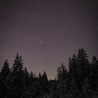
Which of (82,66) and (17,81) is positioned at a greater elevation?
(82,66)

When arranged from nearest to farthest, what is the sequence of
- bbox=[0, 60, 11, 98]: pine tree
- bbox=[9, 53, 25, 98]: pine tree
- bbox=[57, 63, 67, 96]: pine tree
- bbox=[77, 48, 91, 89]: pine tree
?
bbox=[9, 53, 25, 98]: pine tree, bbox=[0, 60, 11, 98]: pine tree, bbox=[77, 48, 91, 89]: pine tree, bbox=[57, 63, 67, 96]: pine tree

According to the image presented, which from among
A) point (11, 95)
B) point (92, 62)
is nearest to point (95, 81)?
point (92, 62)

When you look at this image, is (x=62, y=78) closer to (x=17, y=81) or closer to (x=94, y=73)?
(x=94, y=73)

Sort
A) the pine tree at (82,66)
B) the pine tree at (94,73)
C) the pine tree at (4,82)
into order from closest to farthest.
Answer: the pine tree at (4,82) → the pine tree at (82,66) → the pine tree at (94,73)

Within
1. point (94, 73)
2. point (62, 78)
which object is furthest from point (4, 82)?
point (94, 73)

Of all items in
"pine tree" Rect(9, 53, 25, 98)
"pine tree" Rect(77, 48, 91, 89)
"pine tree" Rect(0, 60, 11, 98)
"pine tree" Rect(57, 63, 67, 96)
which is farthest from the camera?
"pine tree" Rect(57, 63, 67, 96)

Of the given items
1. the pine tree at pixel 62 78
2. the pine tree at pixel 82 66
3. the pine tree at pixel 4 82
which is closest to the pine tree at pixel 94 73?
the pine tree at pixel 82 66

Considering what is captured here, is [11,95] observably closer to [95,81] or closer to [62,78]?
[62,78]

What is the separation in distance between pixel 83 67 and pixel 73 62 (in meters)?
12.9

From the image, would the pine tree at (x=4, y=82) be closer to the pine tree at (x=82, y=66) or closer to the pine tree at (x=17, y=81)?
the pine tree at (x=17, y=81)

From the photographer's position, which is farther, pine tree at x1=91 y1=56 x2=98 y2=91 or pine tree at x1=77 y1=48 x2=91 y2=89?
pine tree at x1=91 y1=56 x2=98 y2=91

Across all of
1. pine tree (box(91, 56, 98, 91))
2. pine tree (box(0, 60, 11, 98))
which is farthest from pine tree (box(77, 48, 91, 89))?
pine tree (box(0, 60, 11, 98))

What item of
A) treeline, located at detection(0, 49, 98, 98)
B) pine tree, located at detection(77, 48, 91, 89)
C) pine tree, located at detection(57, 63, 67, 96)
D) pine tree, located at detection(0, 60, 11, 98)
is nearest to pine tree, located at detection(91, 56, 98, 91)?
treeline, located at detection(0, 49, 98, 98)

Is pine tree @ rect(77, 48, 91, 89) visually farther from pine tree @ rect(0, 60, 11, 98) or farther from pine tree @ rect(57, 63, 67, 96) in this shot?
pine tree @ rect(0, 60, 11, 98)
